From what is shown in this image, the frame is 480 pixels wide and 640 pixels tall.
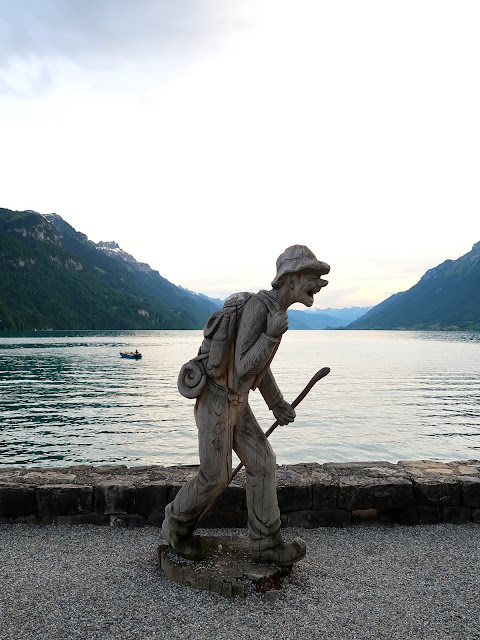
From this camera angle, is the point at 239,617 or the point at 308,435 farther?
the point at 308,435

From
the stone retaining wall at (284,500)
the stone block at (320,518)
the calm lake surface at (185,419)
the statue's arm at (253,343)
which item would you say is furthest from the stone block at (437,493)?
the calm lake surface at (185,419)

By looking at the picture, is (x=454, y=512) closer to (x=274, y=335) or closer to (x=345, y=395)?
(x=274, y=335)

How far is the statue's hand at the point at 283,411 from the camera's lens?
17.6ft

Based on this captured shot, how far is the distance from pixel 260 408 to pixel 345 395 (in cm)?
777

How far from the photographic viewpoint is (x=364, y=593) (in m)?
4.46

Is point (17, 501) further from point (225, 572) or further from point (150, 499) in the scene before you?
point (225, 572)

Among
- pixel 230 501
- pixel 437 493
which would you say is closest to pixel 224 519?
pixel 230 501

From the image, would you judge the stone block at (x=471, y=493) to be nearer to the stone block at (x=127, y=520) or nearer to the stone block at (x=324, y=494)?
the stone block at (x=324, y=494)

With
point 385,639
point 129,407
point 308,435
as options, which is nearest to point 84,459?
point 308,435

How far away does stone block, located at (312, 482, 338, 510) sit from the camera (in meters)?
6.14

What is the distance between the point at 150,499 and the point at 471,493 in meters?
3.91

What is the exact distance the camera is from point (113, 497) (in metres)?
6.01

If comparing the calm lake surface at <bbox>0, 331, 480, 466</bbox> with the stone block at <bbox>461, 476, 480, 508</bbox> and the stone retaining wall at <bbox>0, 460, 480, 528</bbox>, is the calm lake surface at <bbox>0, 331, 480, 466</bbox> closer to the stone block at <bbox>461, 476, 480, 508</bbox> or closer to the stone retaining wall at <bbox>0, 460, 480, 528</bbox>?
the stone retaining wall at <bbox>0, 460, 480, 528</bbox>

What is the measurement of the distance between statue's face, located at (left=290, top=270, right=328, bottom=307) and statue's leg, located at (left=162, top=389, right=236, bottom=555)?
117 centimetres
